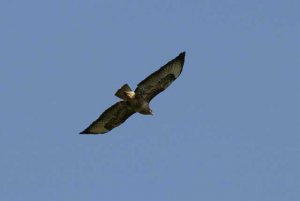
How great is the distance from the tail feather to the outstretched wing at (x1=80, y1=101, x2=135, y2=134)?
53.0 inches

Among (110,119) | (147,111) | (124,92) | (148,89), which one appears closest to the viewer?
(124,92)

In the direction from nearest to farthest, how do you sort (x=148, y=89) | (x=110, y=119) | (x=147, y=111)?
1. (x=148, y=89)
2. (x=147, y=111)
3. (x=110, y=119)

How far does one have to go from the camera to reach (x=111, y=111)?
38.8m

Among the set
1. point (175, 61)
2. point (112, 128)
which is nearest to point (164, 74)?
point (175, 61)

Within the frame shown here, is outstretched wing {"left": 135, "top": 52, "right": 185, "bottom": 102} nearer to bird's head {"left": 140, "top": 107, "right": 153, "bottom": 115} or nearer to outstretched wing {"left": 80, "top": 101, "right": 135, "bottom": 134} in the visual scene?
bird's head {"left": 140, "top": 107, "right": 153, "bottom": 115}

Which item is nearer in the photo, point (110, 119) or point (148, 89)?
point (148, 89)

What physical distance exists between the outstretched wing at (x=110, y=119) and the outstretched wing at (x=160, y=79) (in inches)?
43.5

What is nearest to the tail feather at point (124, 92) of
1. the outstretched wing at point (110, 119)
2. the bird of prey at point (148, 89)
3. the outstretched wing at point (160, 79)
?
the bird of prey at point (148, 89)

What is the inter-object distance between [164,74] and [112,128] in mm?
2980

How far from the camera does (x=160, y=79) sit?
124 feet

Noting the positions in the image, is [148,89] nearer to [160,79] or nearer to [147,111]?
[160,79]

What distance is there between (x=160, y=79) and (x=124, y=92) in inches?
62.5

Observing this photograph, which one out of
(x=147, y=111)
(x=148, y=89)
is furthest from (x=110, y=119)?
(x=148, y=89)

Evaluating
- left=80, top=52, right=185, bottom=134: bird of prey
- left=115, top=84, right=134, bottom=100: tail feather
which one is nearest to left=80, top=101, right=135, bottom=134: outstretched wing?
left=80, top=52, right=185, bottom=134: bird of prey
